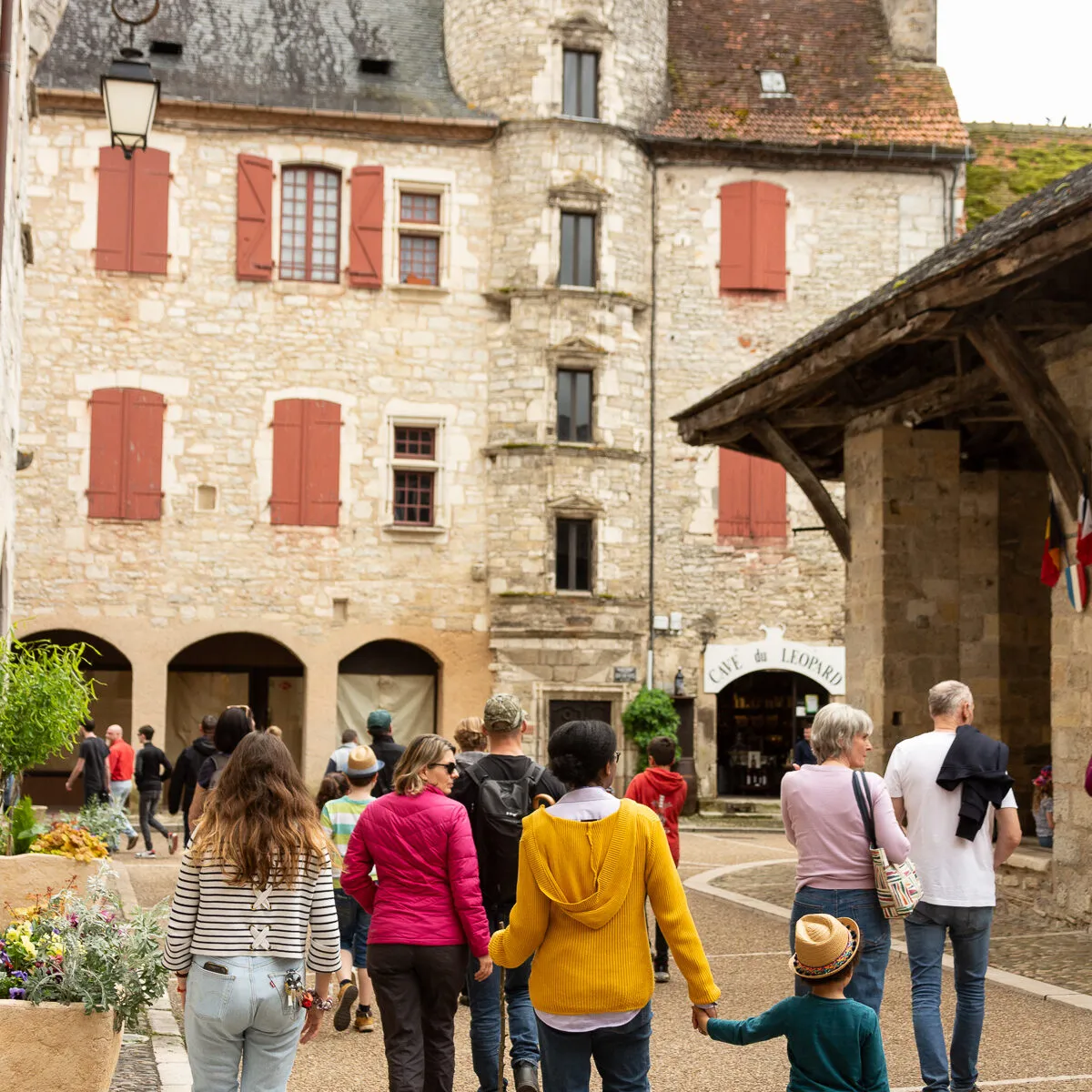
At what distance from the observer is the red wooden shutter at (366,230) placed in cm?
2500

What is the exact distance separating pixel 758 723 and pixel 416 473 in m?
6.94

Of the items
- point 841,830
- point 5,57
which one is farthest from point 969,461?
point 841,830

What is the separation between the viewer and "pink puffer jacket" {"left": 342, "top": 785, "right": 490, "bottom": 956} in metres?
5.61

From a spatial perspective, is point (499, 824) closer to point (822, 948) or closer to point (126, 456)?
point (822, 948)

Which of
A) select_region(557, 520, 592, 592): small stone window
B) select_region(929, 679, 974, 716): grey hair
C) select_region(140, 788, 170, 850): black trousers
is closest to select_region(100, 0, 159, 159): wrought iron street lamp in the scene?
select_region(929, 679, 974, 716): grey hair

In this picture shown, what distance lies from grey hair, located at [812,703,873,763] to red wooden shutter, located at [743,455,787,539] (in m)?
19.8

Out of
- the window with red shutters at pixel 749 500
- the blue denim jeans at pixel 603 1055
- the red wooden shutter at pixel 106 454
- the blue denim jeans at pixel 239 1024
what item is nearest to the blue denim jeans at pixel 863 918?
the blue denim jeans at pixel 603 1055

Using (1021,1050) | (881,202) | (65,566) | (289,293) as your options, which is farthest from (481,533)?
(1021,1050)

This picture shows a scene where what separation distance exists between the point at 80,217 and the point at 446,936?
20912mm

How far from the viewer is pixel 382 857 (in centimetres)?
570

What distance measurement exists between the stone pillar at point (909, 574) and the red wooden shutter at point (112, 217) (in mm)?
14438

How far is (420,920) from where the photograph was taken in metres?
5.60

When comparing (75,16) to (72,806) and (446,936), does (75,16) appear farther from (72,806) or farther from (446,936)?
(446,936)

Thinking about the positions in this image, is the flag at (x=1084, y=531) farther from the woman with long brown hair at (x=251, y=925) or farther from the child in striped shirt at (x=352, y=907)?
the woman with long brown hair at (x=251, y=925)
